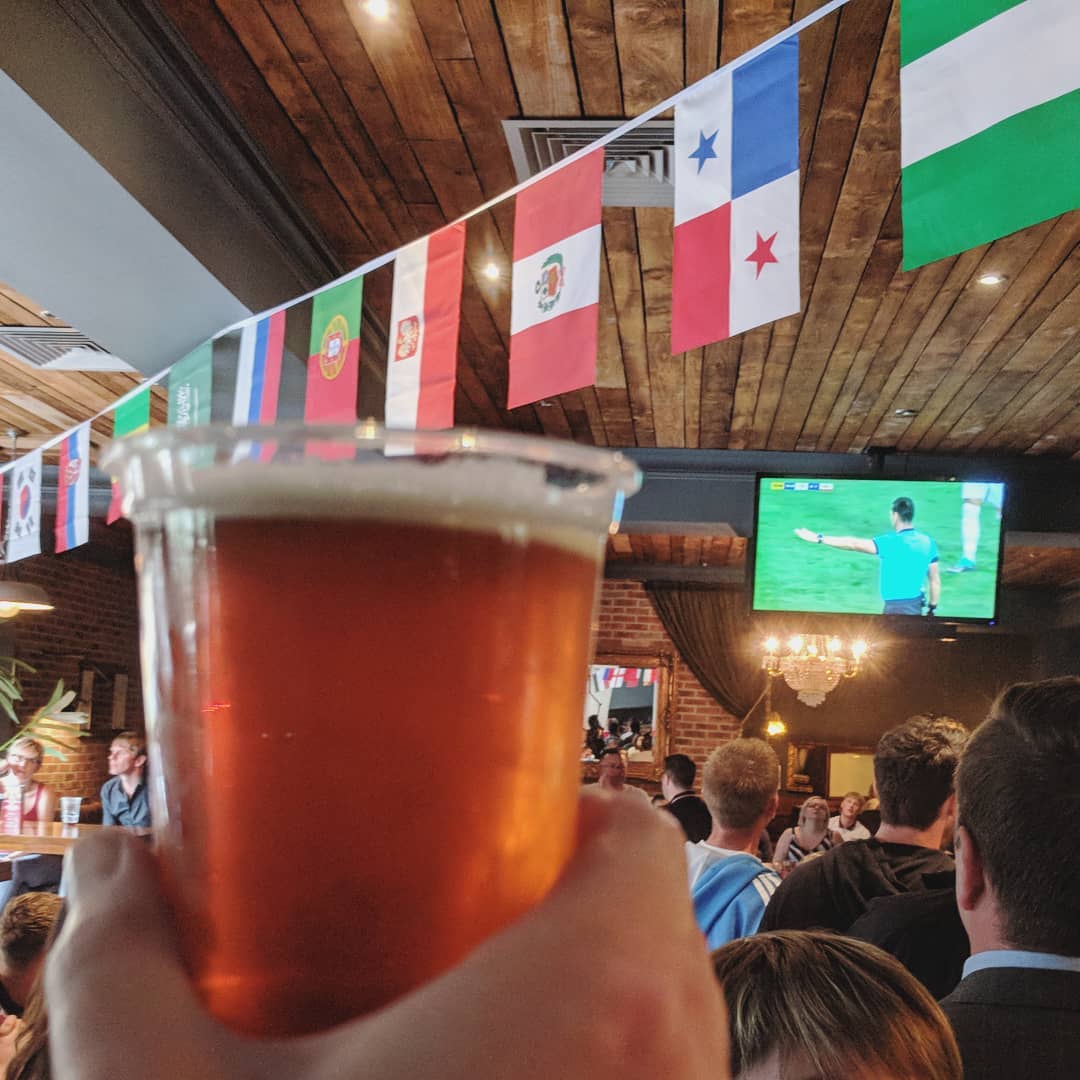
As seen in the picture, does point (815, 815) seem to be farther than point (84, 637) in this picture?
No

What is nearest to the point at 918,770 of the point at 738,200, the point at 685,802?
the point at 738,200

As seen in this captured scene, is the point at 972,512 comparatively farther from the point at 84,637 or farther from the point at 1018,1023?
the point at 84,637

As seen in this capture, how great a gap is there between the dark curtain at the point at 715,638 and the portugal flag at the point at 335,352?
6.93 m

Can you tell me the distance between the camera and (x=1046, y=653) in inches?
371

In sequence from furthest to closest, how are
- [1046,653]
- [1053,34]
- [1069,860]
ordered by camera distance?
1. [1046,653]
2. [1053,34]
3. [1069,860]

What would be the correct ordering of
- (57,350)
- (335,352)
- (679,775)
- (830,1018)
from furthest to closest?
(679,775)
(57,350)
(335,352)
(830,1018)

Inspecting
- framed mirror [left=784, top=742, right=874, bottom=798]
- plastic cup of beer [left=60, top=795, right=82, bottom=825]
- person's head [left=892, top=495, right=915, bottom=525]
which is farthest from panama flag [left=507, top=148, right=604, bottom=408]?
framed mirror [left=784, top=742, right=874, bottom=798]

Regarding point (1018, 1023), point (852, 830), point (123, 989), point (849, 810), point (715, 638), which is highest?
point (123, 989)

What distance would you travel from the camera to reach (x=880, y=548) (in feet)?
16.9

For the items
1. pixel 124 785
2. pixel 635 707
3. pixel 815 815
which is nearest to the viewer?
pixel 124 785

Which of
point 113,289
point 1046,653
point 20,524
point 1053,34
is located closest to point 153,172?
point 113,289

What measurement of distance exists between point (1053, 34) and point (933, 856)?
172 centimetres

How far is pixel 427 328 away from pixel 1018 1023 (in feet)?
7.07

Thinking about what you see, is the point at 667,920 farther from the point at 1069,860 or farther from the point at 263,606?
the point at 1069,860
